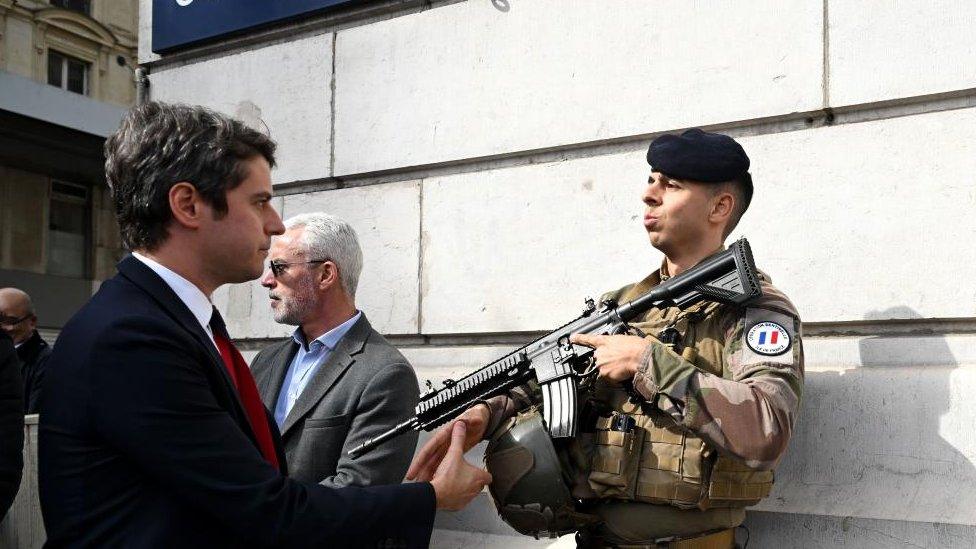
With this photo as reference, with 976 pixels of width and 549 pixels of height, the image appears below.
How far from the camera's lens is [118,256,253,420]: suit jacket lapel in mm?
1713

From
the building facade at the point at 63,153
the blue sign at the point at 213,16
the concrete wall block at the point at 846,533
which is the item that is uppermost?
the building facade at the point at 63,153

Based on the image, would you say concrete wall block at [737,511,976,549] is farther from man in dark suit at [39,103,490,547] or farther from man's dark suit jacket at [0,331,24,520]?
man's dark suit jacket at [0,331,24,520]

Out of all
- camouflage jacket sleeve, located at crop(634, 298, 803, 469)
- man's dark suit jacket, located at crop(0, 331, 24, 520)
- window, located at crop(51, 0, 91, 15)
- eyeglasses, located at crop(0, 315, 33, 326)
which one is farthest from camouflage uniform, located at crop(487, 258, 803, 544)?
window, located at crop(51, 0, 91, 15)

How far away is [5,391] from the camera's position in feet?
10.9

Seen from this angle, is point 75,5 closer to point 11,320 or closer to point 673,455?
point 11,320

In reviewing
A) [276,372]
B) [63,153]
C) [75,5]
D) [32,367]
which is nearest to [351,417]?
[276,372]

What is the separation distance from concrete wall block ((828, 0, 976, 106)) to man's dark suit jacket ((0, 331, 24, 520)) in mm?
2963

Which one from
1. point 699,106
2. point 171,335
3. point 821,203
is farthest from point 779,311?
point 171,335

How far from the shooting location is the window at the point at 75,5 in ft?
76.2

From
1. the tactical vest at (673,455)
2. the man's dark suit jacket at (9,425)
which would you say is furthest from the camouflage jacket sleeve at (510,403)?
the man's dark suit jacket at (9,425)

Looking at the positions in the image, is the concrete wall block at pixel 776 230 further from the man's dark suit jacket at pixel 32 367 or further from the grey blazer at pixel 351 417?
the man's dark suit jacket at pixel 32 367

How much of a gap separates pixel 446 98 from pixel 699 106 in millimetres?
1150

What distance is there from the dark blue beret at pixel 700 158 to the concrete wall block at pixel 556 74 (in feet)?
2.35

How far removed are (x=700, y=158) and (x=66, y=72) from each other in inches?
959
